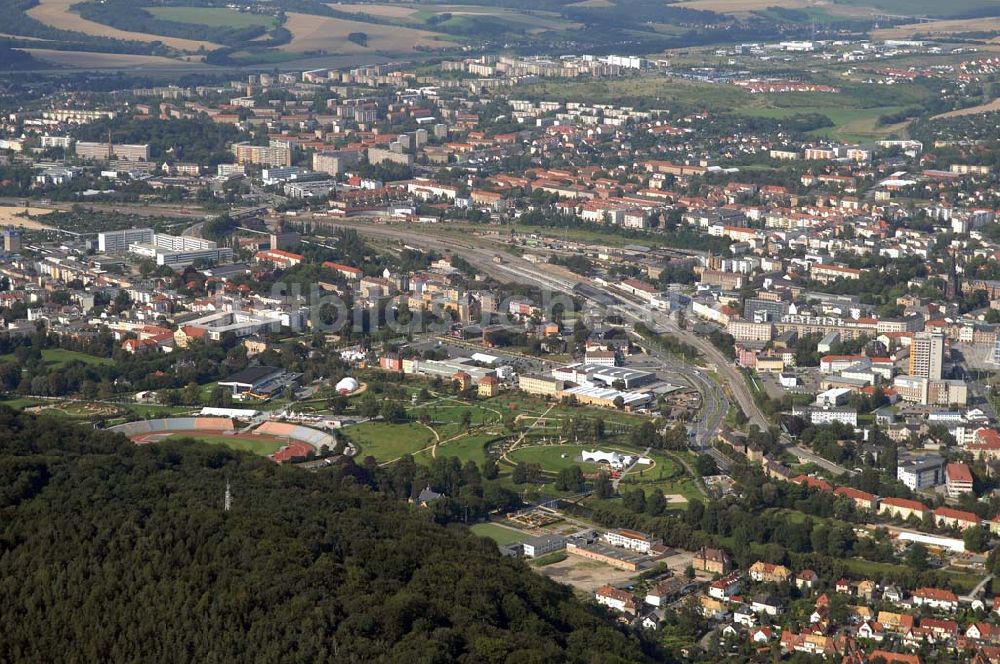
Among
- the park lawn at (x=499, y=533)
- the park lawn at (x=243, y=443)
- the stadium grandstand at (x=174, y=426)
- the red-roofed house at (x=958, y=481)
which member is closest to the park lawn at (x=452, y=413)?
the park lawn at (x=243, y=443)

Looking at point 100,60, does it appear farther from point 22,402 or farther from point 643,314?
point 22,402

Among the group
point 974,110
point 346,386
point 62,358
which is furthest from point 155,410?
point 974,110

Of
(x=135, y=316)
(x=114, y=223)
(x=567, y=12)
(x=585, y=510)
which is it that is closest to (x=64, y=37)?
(x=567, y=12)

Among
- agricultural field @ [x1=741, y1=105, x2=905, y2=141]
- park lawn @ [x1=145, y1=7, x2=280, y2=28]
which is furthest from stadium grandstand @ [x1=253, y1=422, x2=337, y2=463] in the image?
park lawn @ [x1=145, y1=7, x2=280, y2=28]

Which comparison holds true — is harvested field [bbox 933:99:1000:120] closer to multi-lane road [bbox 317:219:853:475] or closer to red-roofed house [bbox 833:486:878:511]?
multi-lane road [bbox 317:219:853:475]

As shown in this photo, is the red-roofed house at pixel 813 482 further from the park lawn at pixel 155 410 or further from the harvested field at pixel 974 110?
the harvested field at pixel 974 110

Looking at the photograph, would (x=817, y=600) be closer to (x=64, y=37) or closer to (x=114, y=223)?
(x=114, y=223)
